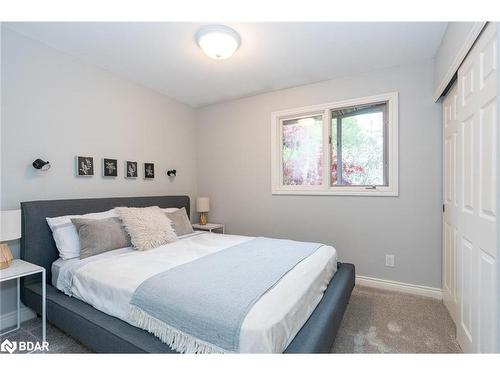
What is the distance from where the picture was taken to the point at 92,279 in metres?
1.72

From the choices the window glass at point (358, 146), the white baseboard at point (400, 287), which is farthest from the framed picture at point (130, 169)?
the white baseboard at point (400, 287)

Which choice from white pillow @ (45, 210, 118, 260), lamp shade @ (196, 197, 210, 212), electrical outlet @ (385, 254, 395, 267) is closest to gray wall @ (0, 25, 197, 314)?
white pillow @ (45, 210, 118, 260)

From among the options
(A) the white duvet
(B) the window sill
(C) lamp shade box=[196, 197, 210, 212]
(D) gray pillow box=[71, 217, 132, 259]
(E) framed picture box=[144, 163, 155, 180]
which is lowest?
(A) the white duvet

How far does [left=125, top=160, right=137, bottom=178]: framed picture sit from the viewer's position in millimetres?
3010

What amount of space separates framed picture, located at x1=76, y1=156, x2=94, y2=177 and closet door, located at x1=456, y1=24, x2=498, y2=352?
3.27 metres

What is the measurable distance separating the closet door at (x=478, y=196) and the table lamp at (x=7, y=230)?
304 centimetres

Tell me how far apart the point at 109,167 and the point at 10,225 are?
114 cm

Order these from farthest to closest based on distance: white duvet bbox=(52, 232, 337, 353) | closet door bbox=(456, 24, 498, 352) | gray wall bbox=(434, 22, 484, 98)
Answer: gray wall bbox=(434, 22, 484, 98) → closet door bbox=(456, 24, 498, 352) → white duvet bbox=(52, 232, 337, 353)

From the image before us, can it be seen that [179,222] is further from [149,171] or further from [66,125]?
[66,125]

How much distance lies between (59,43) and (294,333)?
3076 millimetres

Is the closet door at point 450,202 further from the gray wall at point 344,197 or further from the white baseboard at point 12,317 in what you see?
the white baseboard at point 12,317

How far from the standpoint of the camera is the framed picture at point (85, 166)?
2525 mm

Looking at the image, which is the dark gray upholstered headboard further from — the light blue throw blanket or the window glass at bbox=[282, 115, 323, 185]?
the window glass at bbox=[282, 115, 323, 185]

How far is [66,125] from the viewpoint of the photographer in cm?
244
